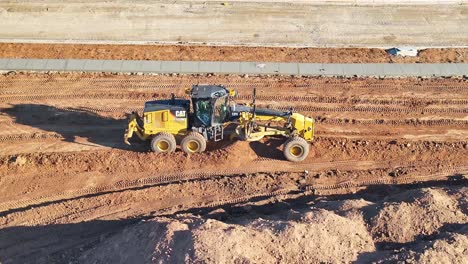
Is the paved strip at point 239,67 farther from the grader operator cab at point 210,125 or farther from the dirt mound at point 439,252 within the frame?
the dirt mound at point 439,252

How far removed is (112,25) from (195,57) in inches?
191

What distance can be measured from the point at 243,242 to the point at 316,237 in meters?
1.59

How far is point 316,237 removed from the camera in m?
12.2

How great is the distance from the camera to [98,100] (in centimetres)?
1945

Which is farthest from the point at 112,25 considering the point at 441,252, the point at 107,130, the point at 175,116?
the point at 441,252

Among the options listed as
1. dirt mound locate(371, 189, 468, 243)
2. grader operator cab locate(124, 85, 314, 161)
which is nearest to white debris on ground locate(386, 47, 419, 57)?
grader operator cab locate(124, 85, 314, 161)

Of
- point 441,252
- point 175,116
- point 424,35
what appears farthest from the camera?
point 424,35

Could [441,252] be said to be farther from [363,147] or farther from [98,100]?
[98,100]

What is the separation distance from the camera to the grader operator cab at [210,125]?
637 inches

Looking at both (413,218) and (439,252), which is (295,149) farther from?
(439,252)

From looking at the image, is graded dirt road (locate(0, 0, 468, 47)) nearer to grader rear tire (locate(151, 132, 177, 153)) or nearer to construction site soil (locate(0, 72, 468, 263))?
construction site soil (locate(0, 72, 468, 263))

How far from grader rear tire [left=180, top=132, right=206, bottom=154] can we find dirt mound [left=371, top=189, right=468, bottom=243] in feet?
18.1

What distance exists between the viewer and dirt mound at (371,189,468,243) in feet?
41.9

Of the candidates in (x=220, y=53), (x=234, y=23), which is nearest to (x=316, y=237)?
(x=220, y=53)
